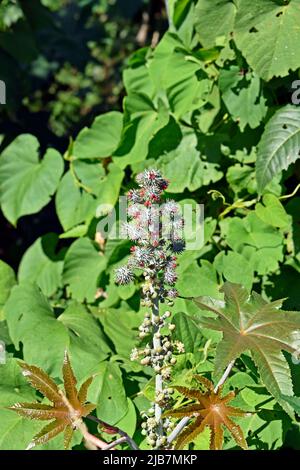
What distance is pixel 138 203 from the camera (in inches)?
48.2

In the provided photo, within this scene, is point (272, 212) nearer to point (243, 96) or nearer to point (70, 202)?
point (243, 96)

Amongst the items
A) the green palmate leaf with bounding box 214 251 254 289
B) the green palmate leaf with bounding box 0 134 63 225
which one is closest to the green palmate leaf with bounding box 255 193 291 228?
the green palmate leaf with bounding box 214 251 254 289

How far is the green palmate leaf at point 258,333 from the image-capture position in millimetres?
1127

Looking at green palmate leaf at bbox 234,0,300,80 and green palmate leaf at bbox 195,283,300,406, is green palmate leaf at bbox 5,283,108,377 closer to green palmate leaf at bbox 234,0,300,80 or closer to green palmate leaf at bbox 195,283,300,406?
green palmate leaf at bbox 195,283,300,406

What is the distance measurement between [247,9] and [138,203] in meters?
0.62

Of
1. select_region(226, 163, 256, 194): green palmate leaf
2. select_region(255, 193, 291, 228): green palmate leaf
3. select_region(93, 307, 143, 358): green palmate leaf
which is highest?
select_region(226, 163, 256, 194): green palmate leaf

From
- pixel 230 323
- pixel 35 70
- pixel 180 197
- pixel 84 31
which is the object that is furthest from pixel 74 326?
pixel 84 31

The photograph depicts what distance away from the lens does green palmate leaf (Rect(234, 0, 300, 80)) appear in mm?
1561

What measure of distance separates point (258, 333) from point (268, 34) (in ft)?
2.36

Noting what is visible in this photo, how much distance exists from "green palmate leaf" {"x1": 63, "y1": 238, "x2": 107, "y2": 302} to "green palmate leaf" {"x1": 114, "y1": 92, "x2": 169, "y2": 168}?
0.86ft

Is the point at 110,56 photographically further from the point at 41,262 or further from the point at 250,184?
the point at 250,184

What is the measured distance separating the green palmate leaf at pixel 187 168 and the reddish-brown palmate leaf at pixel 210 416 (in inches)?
31.5

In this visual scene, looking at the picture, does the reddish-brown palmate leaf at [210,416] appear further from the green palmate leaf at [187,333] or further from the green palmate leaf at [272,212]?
the green palmate leaf at [272,212]

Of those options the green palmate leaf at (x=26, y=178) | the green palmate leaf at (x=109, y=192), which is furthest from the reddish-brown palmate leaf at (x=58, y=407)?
the green palmate leaf at (x=26, y=178)
